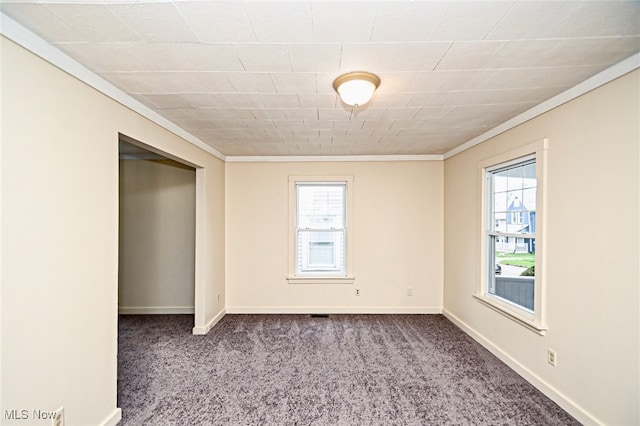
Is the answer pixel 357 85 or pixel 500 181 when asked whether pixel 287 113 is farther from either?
pixel 500 181

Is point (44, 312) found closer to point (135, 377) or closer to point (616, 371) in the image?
point (135, 377)

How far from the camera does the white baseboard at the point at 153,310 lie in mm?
4426

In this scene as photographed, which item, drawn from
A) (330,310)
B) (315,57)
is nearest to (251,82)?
(315,57)

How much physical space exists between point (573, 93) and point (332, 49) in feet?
6.04

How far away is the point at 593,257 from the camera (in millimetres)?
1960

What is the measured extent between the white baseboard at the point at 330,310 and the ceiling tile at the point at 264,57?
351 cm

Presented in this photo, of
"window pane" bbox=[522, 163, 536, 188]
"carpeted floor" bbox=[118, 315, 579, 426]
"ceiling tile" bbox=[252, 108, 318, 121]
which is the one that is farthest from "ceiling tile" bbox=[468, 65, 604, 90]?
"carpeted floor" bbox=[118, 315, 579, 426]

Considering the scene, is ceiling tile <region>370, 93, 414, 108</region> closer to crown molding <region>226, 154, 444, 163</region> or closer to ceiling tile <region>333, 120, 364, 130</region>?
ceiling tile <region>333, 120, 364, 130</region>

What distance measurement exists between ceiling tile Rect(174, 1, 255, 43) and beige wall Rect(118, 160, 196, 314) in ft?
10.8

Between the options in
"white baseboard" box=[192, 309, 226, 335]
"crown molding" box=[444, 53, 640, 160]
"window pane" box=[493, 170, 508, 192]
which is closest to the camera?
"crown molding" box=[444, 53, 640, 160]

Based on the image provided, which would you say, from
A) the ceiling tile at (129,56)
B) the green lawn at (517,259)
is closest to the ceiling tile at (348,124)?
the ceiling tile at (129,56)

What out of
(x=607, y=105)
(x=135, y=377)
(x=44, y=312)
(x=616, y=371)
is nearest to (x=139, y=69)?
(x=44, y=312)

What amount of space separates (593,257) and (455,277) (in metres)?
2.10

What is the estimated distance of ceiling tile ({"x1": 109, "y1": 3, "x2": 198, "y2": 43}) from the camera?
128 cm
